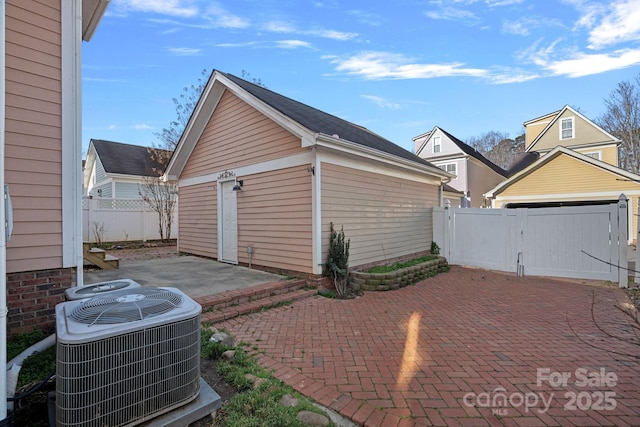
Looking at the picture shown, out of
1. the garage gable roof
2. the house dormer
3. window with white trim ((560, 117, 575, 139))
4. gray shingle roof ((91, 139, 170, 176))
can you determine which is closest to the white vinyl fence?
gray shingle roof ((91, 139, 170, 176))

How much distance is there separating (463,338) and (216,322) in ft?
11.2

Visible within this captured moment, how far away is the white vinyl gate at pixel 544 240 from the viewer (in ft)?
23.0

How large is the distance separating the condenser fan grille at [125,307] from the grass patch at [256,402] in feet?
3.10

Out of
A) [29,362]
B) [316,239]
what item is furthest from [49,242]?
[316,239]

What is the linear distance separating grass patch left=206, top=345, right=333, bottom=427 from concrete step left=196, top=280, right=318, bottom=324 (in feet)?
5.13

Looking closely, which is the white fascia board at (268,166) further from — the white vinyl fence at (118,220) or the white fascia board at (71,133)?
the white vinyl fence at (118,220)

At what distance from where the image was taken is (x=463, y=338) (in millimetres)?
3824

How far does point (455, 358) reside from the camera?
10.7ft

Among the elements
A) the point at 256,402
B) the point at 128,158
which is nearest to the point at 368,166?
the point at 256,402

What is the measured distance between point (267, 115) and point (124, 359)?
5.86m

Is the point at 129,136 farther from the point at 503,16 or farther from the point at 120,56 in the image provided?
the point at 503,16

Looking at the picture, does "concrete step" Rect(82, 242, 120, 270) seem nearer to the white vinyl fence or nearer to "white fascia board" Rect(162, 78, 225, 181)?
"white fascia board" Rect(162, 78, 225, 181)

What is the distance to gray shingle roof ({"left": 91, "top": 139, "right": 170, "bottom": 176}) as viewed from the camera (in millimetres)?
16719

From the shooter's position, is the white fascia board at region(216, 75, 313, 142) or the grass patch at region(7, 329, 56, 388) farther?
the white fascia board at region(216, 75, 313, 142)
